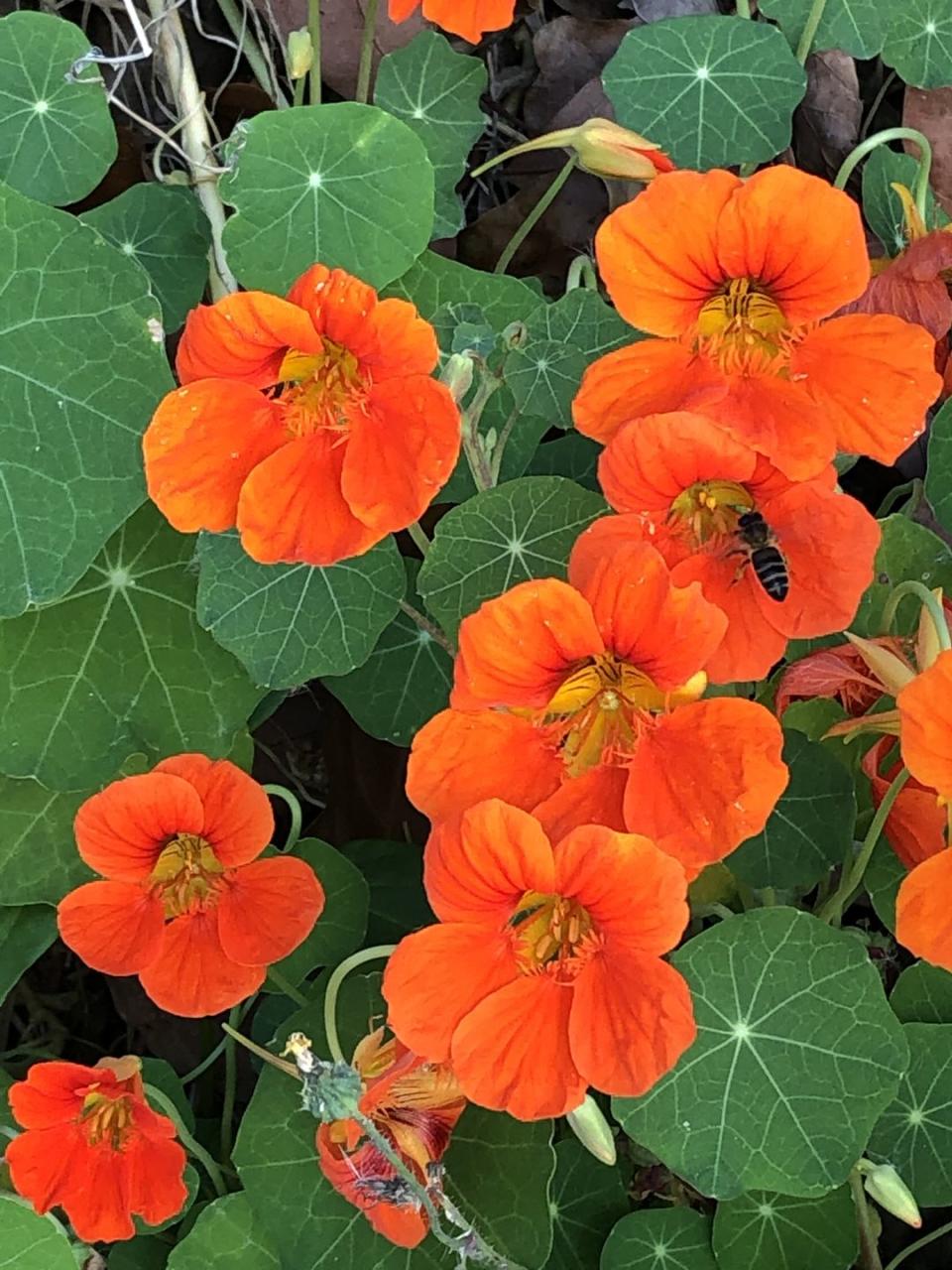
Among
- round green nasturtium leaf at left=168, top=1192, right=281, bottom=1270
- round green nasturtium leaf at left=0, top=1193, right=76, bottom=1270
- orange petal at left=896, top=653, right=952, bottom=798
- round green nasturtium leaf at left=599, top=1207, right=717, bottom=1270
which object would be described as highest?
orange petal at left=896, top=653, right=952, bottom=798

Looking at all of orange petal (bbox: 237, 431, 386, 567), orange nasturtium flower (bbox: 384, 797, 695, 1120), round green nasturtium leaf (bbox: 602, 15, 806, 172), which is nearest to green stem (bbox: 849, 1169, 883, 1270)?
orange nasturtium flower (bbox: 384, 797, 695, 1120)

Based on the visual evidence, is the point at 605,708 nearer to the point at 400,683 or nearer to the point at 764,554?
the point at 764,554

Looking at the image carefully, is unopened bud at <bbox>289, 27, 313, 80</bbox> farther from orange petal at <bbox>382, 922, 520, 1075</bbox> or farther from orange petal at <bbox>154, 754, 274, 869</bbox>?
orange petal at <bbox>382, 922, 520, 1075</bbox>

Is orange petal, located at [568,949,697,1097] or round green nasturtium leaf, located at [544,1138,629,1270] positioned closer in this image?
orange petal, located at [568,949,697,1097]

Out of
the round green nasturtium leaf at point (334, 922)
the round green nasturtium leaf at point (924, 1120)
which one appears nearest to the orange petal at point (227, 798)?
the round green nasturtium leaf at point (334, 922)

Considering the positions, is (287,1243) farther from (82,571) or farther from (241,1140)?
(82,571)

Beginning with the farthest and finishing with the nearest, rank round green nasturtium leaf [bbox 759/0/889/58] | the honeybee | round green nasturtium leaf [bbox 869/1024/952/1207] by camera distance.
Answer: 1. round green nasturtium leaf [bbox 759/0/889/58]
2. round green nasturtium leaf [bbox 869/1024/952/1207]
3. the honeybee

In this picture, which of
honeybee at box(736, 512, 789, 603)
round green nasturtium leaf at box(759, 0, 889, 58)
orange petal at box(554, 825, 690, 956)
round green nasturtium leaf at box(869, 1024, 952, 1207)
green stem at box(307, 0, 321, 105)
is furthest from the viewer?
round green nasturtium leaf at box(759, 0, 889, 58)

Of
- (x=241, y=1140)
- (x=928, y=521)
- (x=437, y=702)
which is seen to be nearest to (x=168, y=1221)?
(x=241, y=1140)
